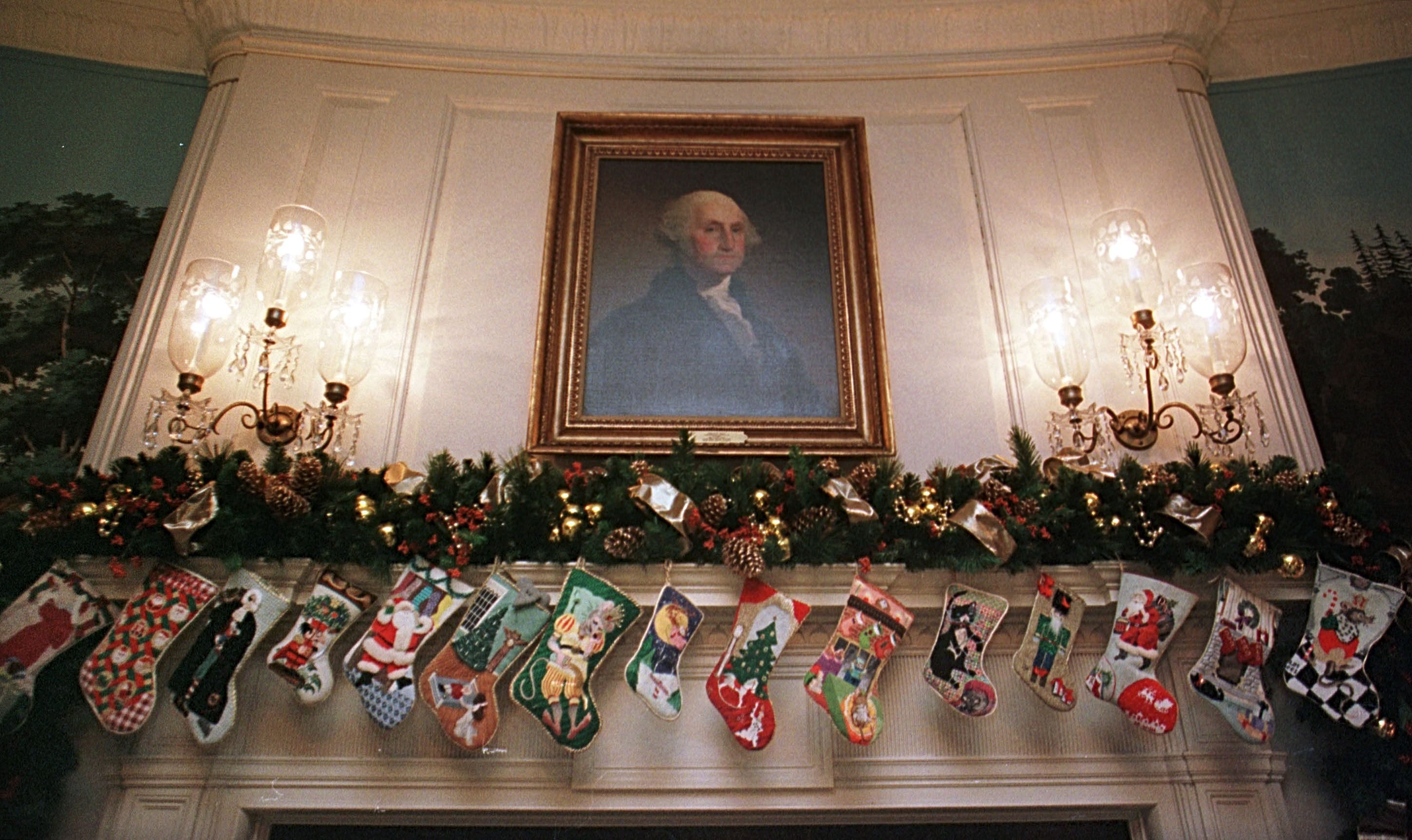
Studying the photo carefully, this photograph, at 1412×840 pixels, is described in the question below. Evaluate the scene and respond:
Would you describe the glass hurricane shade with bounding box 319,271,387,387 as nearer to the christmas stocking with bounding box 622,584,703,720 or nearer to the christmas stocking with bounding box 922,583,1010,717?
the christmas stocking with bounding box 622,584,703,720

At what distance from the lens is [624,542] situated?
2.69 m

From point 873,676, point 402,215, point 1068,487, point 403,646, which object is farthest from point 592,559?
point 402,215

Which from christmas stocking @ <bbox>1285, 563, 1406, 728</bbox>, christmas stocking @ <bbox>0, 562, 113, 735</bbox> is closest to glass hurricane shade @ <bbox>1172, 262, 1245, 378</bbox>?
christmas stocking @ <bbox>1285, 563, 1406, 728</bbox>

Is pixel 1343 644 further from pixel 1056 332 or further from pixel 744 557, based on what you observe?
pixel 744 557

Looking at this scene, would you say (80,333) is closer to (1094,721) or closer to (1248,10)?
(1094,721)

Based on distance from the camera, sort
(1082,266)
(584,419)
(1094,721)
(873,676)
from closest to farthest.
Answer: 1. (873,676)
2. (1094,721)
3. (584,419)
4. (1082,266)

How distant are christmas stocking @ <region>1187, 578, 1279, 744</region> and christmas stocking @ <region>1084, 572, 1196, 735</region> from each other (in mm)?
98

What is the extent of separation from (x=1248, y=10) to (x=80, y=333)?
5.48 metres

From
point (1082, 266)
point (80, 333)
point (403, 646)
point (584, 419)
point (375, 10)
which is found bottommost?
point (403, 646)

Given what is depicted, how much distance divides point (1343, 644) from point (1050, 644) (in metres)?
0.88

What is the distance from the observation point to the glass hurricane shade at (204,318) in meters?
3.07

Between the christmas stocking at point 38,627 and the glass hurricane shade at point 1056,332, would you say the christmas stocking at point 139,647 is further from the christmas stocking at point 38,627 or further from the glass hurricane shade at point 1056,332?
the glass hurricane shade at point 1056,332

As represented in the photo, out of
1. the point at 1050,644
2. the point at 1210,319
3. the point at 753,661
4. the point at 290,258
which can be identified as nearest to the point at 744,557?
the point at 753,661

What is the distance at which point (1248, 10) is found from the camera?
4.32 metres
